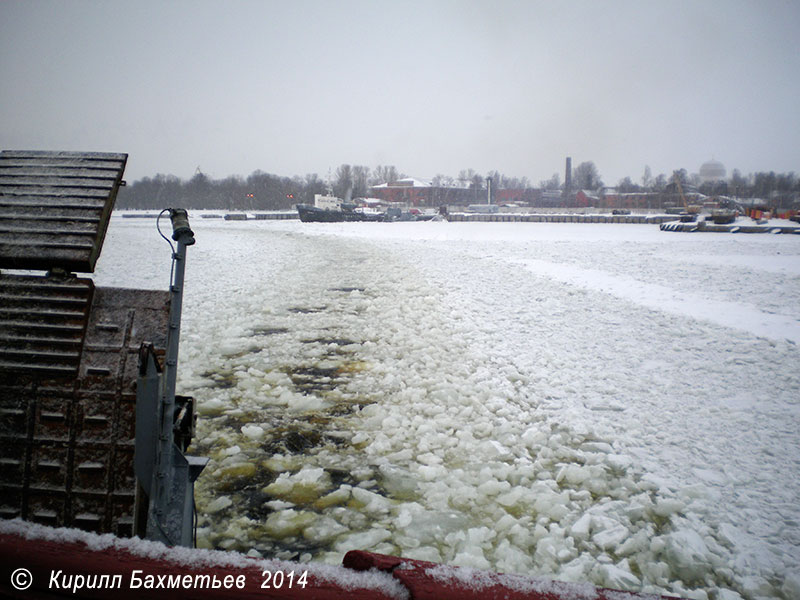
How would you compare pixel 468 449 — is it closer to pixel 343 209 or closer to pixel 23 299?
pixel 23 299

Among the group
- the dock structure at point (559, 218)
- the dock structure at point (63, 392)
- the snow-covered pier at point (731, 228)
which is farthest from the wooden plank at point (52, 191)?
the dock structure at point (559, 218)

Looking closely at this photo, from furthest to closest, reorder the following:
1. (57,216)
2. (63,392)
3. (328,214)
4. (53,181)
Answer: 1. (328,214)
2. (53,181)
3. (57,216)
4. (63,392)

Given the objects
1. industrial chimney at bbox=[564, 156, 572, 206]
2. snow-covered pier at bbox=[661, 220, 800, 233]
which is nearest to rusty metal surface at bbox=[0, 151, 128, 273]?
snow-covered pier at bbox=[661, 220, 800, 233]

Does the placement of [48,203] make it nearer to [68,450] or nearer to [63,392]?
[63,392]

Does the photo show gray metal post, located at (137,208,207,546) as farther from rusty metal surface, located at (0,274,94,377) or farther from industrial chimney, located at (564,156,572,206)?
industrial chimney, located at (564,156,572,206)

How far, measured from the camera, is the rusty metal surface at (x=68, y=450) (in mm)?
1716

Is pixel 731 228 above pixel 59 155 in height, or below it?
above

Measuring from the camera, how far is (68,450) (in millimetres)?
1728

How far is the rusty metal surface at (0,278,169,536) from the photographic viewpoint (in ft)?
5.63

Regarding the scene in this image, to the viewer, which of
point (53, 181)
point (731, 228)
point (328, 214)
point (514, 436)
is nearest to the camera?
point (53, 181)

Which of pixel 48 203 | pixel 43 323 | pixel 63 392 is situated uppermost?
pixel 48 203

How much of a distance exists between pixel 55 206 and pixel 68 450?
3.05ft

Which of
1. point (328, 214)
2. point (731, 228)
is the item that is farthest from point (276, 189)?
point (731, 228)

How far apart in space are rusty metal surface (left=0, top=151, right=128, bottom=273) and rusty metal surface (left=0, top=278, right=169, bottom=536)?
417mm
